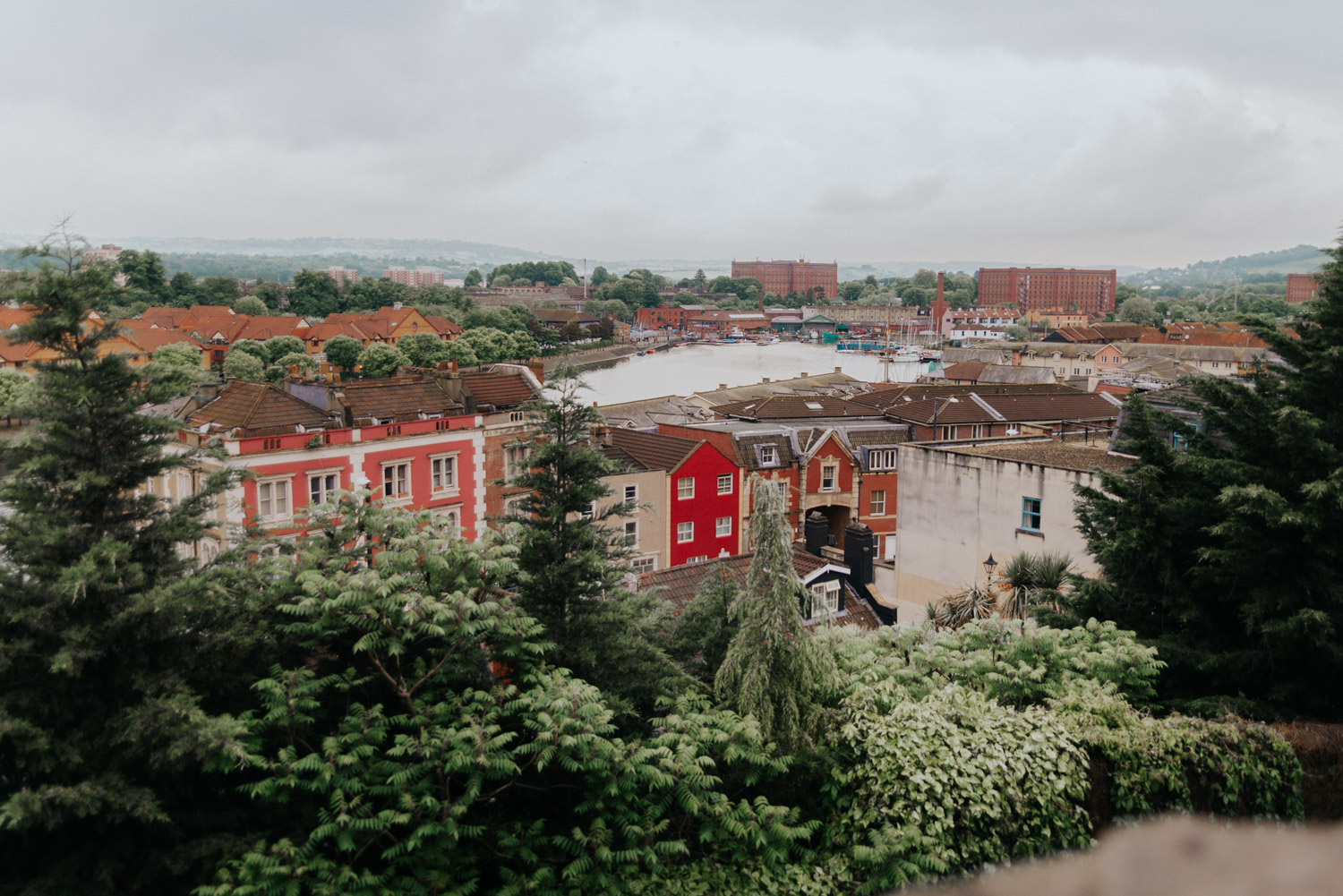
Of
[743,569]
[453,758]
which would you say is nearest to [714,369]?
[743,569]

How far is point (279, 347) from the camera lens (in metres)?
92.9

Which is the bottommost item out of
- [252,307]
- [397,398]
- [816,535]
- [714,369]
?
[714,369]

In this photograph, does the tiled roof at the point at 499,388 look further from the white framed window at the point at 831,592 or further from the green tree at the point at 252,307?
the green tree at the point at 252,307

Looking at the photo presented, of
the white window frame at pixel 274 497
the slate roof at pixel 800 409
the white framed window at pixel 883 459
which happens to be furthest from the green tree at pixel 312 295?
the white window frame at pixel 274 497

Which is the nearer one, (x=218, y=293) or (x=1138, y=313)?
(x=218, y=293)

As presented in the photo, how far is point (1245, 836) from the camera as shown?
65.1 inches

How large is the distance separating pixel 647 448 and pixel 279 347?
71.1m

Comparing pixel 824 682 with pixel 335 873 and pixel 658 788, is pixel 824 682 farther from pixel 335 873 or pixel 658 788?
pixel 335 873

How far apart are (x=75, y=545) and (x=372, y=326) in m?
111

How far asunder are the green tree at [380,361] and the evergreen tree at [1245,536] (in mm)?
81744

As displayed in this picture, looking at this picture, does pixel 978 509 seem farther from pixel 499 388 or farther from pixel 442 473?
pixel 499 388

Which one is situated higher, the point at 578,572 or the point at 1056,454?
the point at 578,572

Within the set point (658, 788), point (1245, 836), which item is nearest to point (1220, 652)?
point (658, 788)

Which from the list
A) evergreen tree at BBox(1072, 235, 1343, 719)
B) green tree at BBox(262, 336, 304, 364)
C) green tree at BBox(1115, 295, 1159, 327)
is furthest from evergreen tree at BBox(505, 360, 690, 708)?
green tree at BBox(1115, 295, 1159, 327)
